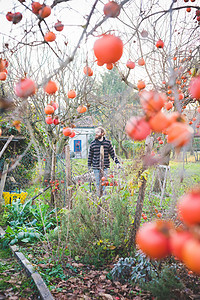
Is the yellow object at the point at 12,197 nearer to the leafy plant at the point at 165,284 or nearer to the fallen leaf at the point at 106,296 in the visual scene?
the fallen leaf at the point at 106,296

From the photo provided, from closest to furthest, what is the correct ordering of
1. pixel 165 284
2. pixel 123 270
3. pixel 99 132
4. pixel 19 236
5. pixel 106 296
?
pixel 165 284 → pixel 106 296 → pixel 123 270 → pixel 19 236 → pixel 99 132

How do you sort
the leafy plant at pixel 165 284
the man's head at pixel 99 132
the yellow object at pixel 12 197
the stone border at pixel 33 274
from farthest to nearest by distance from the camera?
the yellow object at pixel 12 197
the man's head at pixel 99 132
the stone border at pixel 33 274
the leafy plant at pixel 165 284

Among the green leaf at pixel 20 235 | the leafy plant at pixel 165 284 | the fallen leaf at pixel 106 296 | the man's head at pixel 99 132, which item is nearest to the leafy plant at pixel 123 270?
the fallen leaf at pixel 106 296

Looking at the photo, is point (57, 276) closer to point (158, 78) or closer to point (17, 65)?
point (158, 78)

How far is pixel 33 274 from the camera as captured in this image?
2582 millimetres

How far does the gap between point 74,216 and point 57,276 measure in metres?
0.70

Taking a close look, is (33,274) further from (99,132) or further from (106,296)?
(99,132)

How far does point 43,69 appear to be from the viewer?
6.38 m

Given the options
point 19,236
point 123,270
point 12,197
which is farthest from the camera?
point 12,197

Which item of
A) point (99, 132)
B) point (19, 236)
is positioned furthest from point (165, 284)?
point (99, 132)

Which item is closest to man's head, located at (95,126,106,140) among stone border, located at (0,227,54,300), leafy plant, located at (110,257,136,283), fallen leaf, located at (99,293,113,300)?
stone border, located at (0,227,54,300)

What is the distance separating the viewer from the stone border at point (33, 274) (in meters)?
2.30

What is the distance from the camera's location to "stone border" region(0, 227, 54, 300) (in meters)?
2.30

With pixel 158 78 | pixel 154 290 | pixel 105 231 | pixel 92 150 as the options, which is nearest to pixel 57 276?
pixel 105 231
